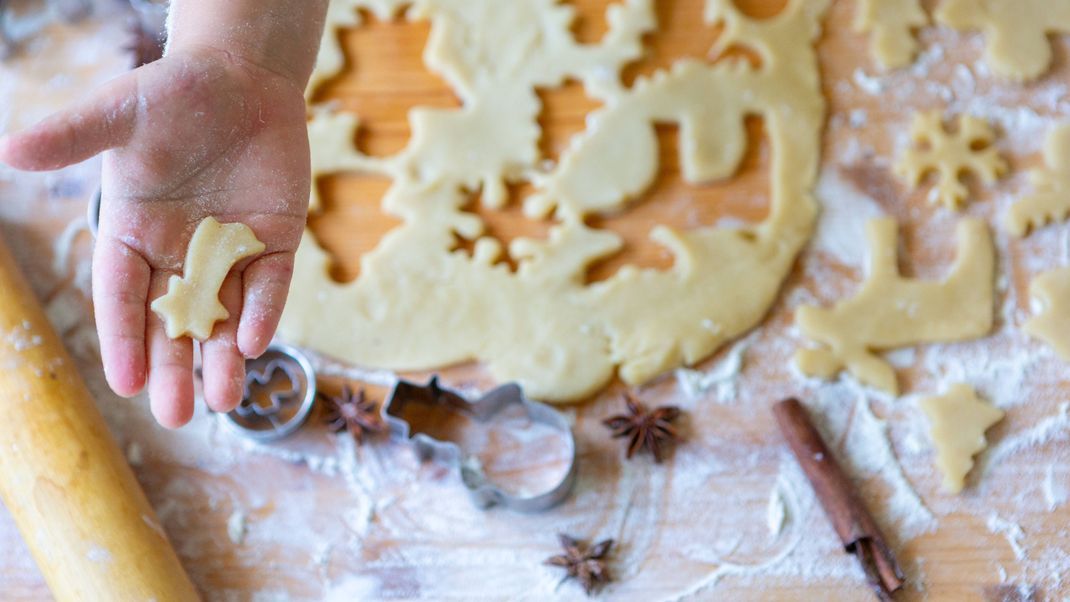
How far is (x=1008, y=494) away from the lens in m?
1.18

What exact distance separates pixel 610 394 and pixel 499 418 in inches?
6.1

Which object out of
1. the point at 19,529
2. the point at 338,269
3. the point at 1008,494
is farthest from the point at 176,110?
the point at 1008,494

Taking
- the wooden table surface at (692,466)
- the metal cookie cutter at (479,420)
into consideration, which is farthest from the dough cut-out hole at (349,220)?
the metal cookie cutter at (479,420)

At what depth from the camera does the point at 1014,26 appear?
1463mm

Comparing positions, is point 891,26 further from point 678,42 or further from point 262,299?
point 262,299

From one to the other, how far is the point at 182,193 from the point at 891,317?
0.94 metres

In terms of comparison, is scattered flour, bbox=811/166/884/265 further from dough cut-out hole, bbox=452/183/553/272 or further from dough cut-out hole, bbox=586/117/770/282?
dough cut-out hole, bbox=452/183/553/272

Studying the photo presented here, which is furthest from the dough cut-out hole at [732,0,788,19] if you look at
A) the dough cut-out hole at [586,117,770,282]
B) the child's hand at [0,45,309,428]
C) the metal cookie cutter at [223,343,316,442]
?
the metal cookie cutter at [223,343,316,442]

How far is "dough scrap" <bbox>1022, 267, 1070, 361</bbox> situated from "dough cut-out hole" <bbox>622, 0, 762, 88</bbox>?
1.75 ft

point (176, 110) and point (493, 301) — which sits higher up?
point (176, 110)

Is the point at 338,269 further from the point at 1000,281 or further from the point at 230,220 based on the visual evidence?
the point at 1000,281

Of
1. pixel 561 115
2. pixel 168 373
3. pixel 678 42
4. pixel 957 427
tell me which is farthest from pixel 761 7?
pixel 168 373

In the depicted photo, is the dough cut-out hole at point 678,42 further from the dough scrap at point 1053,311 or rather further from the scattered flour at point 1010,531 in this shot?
the scattered flour at point 1010,531

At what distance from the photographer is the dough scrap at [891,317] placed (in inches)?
49.5
